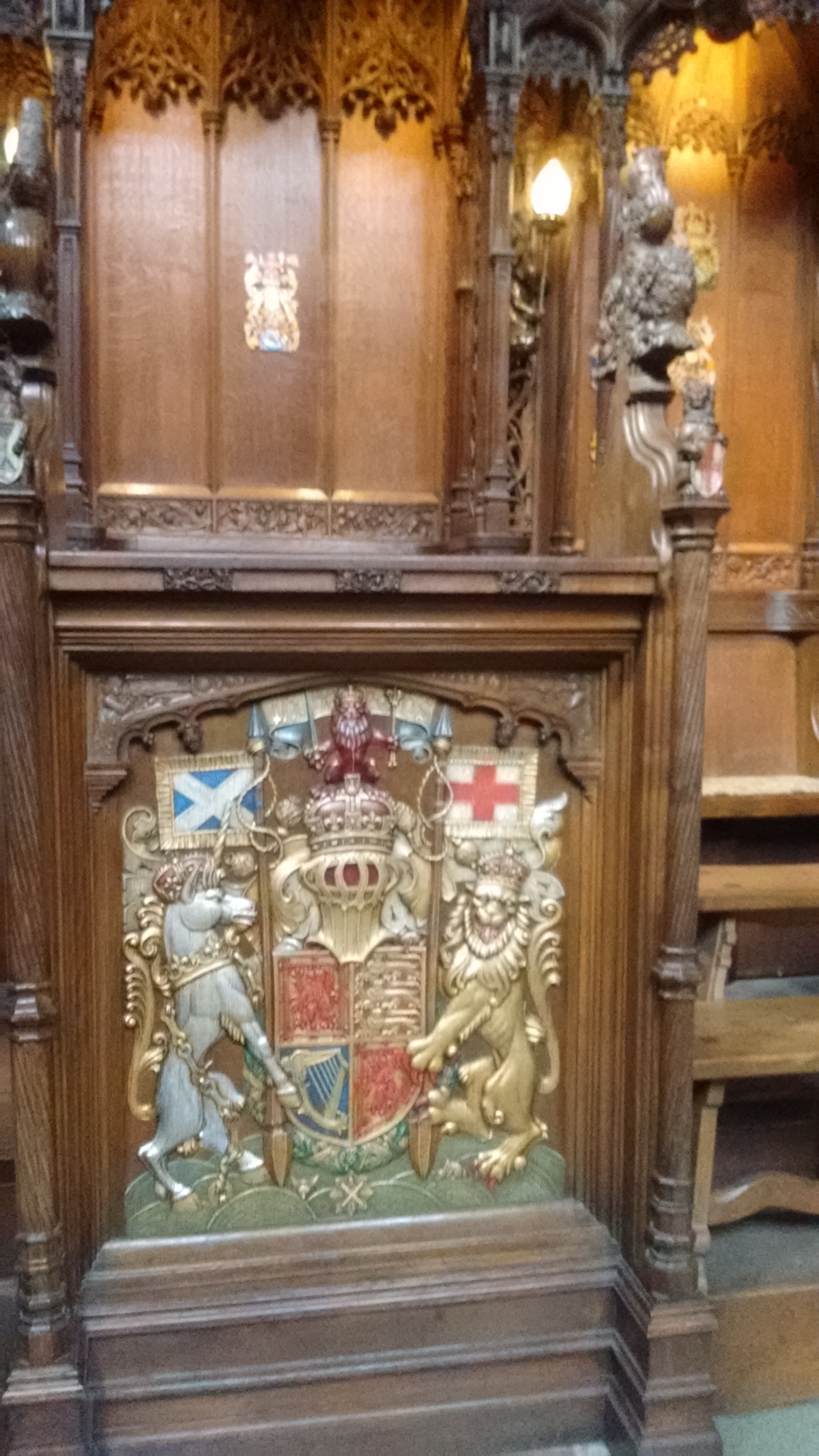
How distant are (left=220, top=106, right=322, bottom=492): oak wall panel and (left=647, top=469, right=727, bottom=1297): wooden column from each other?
2.29 metres

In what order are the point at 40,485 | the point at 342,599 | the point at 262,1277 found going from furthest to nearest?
1. the point at 262,1277
2. the point at 342,599
3. the point at 40,485

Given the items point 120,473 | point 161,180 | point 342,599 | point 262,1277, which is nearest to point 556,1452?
point 262,1277

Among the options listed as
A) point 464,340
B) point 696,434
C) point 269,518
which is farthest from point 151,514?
point 696,434

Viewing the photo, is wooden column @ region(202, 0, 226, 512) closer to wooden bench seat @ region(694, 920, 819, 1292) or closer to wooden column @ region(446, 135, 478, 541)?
wooden column @ region(446, 135, 478, 541)

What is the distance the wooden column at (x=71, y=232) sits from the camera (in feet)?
10.8

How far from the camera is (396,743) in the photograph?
1.83 meters

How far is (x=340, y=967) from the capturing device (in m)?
1.85

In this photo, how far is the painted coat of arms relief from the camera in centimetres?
179

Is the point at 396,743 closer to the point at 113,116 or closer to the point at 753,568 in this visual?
the point at 753,568

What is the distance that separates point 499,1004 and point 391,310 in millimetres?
2815

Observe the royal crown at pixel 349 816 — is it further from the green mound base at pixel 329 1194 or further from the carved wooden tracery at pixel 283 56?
the carved wooden tracery at pixel 283 56

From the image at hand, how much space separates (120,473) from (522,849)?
243 centimetres

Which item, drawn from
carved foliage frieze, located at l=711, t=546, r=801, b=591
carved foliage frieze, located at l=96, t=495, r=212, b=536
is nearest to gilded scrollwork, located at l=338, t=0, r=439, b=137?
carved foliage frieze, located at l=96, t=495, r=212, b=536

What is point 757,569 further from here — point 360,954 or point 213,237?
point 360,954
